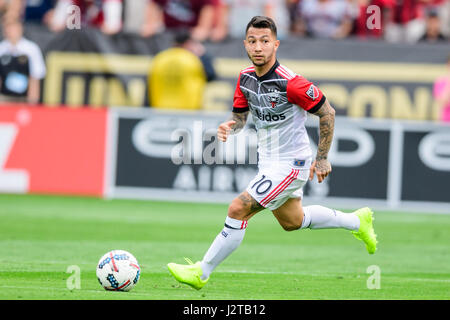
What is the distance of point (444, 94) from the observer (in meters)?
17.4

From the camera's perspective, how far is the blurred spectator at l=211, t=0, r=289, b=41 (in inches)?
756

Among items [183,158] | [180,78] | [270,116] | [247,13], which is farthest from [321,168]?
[247,13]

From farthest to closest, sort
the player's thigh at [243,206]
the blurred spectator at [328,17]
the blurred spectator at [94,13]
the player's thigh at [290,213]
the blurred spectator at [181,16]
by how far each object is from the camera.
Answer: the blurred spectator at [328,17] → the blurred spectator at [94,13] → the blurred spectator at [181,16] → the player's thigh at [290,213] → the player's thigh at [243,206]

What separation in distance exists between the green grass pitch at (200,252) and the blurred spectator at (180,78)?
8.29 ft

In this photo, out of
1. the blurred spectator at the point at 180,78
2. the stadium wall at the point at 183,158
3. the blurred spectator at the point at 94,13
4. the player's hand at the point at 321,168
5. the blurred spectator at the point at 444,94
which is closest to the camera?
the player's hand at the point at 321,168

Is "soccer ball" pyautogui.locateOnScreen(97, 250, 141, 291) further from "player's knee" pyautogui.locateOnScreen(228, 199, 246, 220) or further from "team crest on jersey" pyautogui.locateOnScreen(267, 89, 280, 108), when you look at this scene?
"team crest on jersey" pyautogui.locateOnScreen(267, 89, 280, 108)

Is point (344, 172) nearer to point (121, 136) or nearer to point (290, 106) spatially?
point (121, 136)

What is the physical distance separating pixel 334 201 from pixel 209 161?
234cm

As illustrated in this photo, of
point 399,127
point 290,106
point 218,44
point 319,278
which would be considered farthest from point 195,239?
point 218,44

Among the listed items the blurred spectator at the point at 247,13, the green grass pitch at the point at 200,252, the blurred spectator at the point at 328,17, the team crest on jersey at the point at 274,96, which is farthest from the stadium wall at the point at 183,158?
the team crest on jersey at the point at 274,96

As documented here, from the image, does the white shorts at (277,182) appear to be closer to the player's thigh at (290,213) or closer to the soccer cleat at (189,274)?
the player's thigh at (290,213)

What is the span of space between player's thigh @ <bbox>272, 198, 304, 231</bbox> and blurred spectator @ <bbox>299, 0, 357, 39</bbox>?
10.9 meters

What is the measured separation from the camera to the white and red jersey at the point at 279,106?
819 cm
